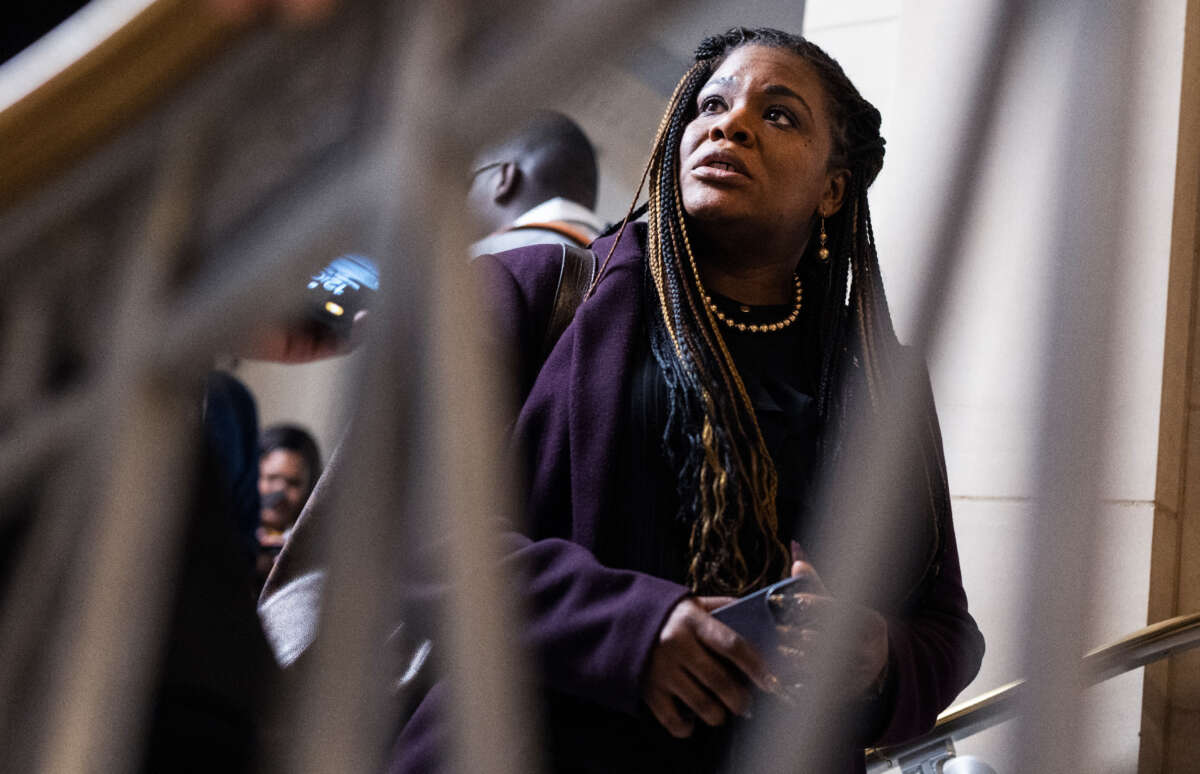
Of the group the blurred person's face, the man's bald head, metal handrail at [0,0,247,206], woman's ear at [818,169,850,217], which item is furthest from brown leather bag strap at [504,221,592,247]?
metal handrail at [0,0,247,206]

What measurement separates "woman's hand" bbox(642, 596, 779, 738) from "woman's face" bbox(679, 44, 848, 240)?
1.58ft

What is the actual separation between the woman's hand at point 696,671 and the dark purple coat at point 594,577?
0.01 meters

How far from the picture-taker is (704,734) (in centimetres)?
110

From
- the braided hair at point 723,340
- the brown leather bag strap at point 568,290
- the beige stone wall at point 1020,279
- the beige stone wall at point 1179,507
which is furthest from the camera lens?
the beige stone wall at point 1179,507

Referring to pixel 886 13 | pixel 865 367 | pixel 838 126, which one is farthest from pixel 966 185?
pixel 886 13

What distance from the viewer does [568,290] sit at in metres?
1.34

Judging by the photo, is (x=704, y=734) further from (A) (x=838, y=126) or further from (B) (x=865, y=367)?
(A) (x=838, y=126)

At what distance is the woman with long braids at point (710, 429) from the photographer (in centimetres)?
105

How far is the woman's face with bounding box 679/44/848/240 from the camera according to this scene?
137 cm

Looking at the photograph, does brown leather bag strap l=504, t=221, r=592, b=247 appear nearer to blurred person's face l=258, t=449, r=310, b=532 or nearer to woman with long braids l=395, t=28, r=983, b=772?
woman with long braids l=395, t=28, r=983, b=772

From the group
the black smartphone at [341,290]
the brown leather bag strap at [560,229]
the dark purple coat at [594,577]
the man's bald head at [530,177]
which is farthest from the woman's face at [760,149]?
the man's bald head at [530,177]

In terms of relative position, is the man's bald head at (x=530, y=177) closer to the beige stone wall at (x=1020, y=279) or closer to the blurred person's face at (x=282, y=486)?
the blurred person's face at (x=282, y=486)

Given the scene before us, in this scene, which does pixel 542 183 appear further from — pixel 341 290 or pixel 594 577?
pixel 341 290

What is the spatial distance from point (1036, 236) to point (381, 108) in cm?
19
